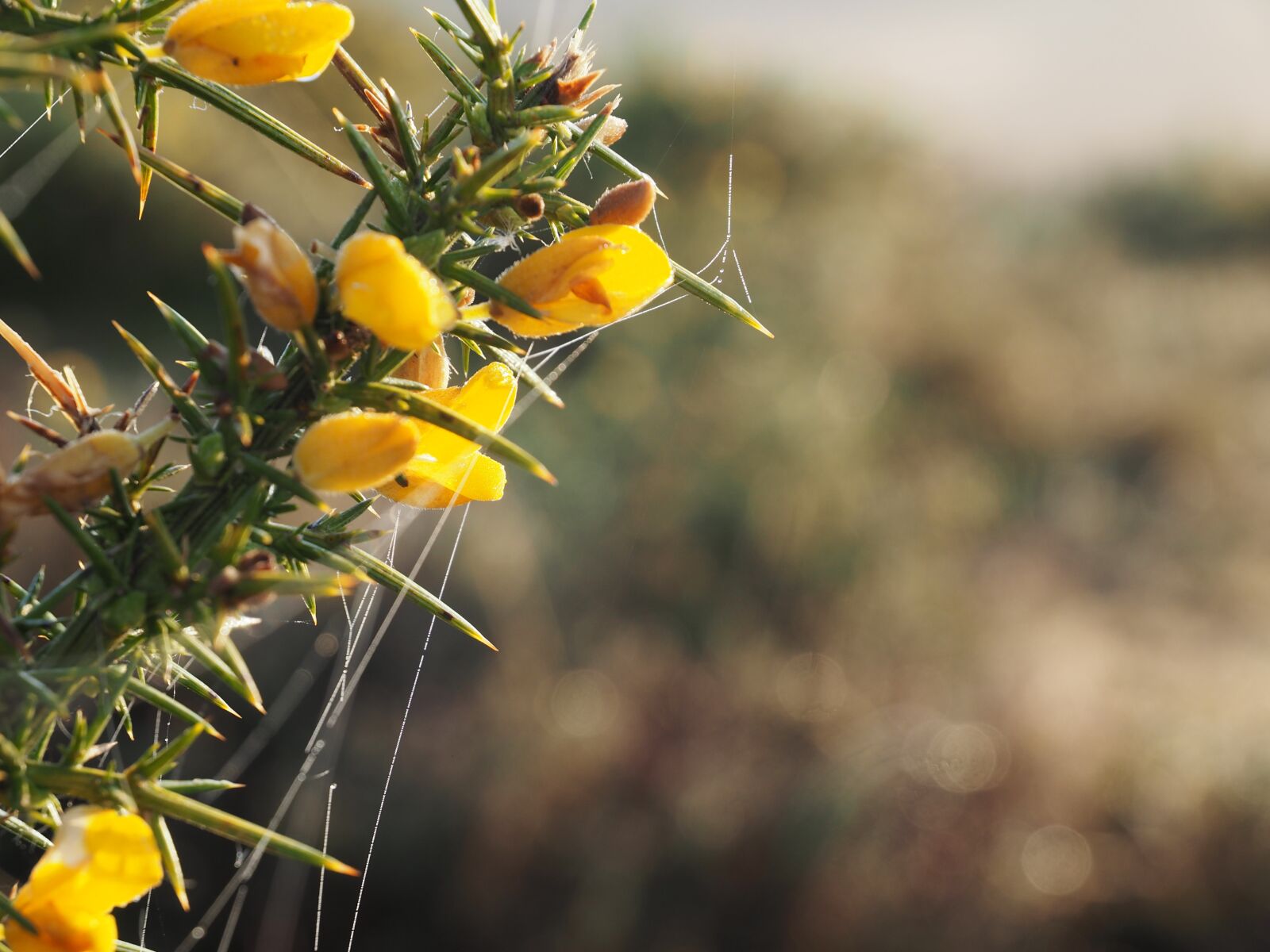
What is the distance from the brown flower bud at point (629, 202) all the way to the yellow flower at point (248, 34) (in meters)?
0.09

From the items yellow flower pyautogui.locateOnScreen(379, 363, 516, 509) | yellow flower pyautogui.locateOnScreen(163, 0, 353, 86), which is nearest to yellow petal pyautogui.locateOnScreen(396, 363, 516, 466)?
yellow flower pyautogui.locateOnScreen(379, 363, 516, 509)

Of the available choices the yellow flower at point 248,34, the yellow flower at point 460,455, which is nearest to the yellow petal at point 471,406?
the yellow flower at point 460,455

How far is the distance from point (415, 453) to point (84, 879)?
14cm

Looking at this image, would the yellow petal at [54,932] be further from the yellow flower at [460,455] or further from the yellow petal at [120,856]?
the yellow flower at [460,455]

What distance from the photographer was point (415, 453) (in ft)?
0.88

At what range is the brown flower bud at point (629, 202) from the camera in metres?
0.29

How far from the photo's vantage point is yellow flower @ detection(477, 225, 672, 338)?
10.8 inches

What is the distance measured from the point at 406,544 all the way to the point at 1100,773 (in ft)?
5.29

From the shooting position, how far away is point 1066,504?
3934mm

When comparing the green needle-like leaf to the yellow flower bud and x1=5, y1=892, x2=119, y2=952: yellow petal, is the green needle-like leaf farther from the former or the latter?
x1=5, y1=892, x2=119, y2=952: yellow petal

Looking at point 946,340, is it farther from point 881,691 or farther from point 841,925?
point 841,925

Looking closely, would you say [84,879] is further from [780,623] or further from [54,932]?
[780,623]

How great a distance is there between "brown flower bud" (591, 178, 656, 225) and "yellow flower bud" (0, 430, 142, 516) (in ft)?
0.52

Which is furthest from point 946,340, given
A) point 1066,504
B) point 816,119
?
point 816,119
